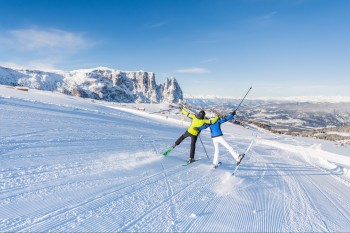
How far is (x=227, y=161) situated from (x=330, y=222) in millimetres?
6579

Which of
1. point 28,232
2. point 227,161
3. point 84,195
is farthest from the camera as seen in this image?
point 227,161

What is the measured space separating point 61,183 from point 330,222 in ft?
22.5

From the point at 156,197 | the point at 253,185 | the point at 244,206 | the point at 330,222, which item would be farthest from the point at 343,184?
the point at 156,197

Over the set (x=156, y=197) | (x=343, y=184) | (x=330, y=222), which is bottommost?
(x=343, y=184)

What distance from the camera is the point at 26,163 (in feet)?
26.4

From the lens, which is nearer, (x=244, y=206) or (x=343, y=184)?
(x=244, y=206)

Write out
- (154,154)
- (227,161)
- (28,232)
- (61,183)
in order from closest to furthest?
(28,232) < (61,183) < (154,154) < (227,161)

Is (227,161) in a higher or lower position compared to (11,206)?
lower

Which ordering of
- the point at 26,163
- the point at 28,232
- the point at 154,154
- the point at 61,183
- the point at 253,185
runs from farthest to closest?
the point at 154,154, the point at 253,185, the point at 26,163, the point at 61,183, the point at 28,232

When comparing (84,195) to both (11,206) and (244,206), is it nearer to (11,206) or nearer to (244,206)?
(11,206)

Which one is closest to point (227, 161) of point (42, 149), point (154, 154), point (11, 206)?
Answer: point (154, 154)

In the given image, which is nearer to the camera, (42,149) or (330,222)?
(330,222)

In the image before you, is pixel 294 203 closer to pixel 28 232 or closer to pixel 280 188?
pixel 280 188

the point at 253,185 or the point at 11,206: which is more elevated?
the point at 11,206
